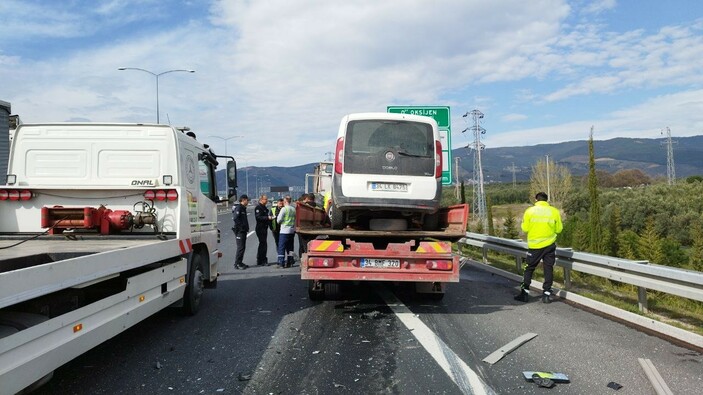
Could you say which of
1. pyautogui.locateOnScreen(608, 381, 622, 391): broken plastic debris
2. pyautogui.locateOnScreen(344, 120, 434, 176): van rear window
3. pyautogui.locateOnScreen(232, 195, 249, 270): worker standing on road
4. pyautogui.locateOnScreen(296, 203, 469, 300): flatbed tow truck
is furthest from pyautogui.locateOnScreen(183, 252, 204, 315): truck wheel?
pyautogui.locateOnScreen(232, 195, 249, 270): worker standing on road

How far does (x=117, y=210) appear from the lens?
6.31 metres

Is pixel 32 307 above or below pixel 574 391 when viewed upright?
above

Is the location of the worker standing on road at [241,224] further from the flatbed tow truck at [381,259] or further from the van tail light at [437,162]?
the van tail light at [437,162]

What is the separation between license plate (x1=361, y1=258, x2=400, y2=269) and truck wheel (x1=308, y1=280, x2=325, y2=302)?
107 centimetres

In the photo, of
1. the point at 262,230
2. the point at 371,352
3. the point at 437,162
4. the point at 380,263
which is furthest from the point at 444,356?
the point at 262,230

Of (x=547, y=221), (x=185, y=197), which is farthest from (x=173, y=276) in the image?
(x=547, y=221)

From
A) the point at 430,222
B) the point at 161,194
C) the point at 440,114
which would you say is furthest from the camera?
the point at 440,114

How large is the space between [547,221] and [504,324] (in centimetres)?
234

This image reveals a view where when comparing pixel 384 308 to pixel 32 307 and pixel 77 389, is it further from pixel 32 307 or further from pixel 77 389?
pixel 32 307

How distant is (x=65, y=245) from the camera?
5309 millimetres

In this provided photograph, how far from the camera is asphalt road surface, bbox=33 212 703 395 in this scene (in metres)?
4.32

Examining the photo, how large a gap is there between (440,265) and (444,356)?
1.97 m

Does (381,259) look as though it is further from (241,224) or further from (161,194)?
(241,224)

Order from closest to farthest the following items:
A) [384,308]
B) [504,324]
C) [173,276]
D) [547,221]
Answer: [173,276], [504,324], [384,308], [547,221]
